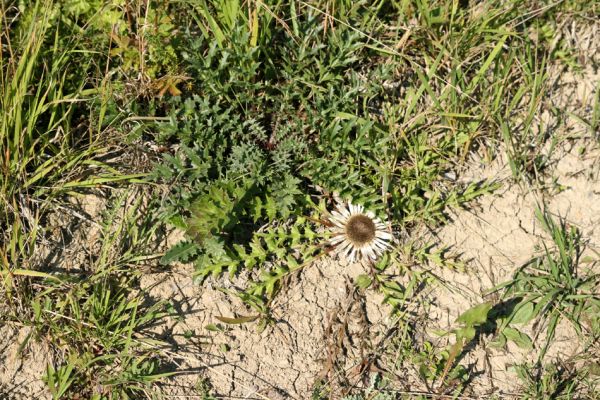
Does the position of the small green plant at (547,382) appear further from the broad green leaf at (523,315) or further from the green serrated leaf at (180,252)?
the green serrated leaf at (180,252)

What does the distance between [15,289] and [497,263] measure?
8.17 ft

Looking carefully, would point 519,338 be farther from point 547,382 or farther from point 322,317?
point 322,317

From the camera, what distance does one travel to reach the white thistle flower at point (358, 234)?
335 centimetres

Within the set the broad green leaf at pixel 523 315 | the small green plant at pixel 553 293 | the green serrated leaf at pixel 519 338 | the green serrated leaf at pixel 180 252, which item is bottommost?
the green serrated leaf at pixel 180 252

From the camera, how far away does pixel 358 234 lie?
3332mm

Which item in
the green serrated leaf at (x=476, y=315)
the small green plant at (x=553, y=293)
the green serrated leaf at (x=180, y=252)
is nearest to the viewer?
the green serrated leaf at (x=476, y=315)

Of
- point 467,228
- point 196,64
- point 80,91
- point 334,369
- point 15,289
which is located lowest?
point 15,289

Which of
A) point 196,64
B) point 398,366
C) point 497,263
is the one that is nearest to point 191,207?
point 196,64

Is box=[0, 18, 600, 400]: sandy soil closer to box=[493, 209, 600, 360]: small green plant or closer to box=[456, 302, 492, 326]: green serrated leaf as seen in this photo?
box=[493, 209, 600, 360]: small green plant

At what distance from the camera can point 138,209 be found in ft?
11.0

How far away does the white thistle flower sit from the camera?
335 cm

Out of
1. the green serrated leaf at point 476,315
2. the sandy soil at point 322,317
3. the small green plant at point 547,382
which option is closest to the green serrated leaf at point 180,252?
the sandy soil at point 322,317

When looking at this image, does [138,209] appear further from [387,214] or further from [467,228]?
[467,228]

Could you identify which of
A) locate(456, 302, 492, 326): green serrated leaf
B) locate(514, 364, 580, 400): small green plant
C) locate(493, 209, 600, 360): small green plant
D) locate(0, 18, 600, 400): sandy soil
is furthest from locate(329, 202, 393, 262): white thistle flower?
locate(514, 364, 580, 400): small green plant
